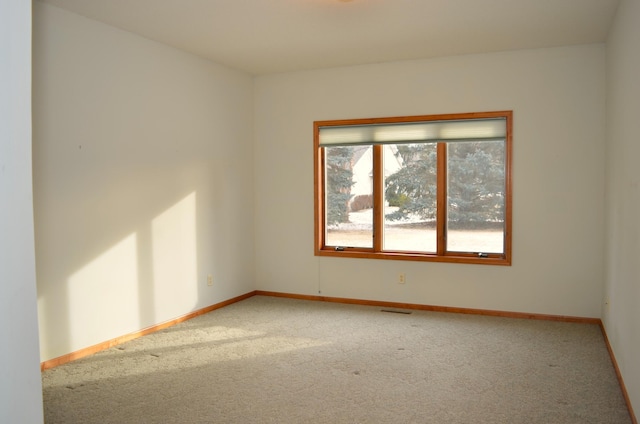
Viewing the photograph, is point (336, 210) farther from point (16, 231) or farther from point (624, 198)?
point (16, 231)

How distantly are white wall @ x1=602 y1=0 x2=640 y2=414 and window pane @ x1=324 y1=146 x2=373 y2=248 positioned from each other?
240 centimetres

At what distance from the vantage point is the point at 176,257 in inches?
196

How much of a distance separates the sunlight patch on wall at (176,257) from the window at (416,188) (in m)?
1.47

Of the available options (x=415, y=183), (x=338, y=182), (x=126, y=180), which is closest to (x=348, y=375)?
(x=126, y=180)

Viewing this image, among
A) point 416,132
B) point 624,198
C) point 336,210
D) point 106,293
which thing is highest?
→ point 416,132

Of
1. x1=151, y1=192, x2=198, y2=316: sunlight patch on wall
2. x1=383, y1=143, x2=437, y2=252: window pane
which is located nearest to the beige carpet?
x1=151, y1=192, x2=198, y2=316: sunlight patch on wall

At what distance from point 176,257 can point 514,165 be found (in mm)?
3475

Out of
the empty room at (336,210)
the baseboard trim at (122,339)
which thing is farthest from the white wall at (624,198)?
the baseboard trim at (122,339)

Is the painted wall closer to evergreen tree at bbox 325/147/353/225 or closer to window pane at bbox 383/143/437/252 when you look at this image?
evergreen tree at bbox 325/147/353/225

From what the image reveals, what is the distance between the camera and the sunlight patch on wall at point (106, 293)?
395cm

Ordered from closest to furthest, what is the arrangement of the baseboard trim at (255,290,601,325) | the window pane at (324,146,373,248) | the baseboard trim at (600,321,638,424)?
the baseboard trim at (600,321,638,424) → the baseboard trim at (255,290,601,325) → the window pane at (324,146,373,248)

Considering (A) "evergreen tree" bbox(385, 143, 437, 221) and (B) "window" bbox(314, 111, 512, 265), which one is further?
(A) "evergreen tree" bbox(385, 143, 437, 221)

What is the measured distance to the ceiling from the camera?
12.3 ft

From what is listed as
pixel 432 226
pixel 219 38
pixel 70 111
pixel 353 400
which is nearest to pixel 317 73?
pixel 219 38
